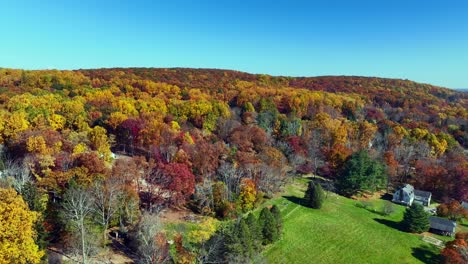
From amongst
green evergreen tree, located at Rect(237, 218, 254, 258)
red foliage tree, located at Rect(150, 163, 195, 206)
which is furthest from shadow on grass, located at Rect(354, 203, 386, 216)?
green evergreen tree, located at Rect(237, 218, 254, 258)

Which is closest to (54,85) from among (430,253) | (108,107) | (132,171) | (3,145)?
(108,107)

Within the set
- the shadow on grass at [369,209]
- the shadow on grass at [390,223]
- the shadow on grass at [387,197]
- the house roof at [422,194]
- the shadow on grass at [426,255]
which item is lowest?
the shadow on grass at [426,255]

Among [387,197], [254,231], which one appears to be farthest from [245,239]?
[387,197]

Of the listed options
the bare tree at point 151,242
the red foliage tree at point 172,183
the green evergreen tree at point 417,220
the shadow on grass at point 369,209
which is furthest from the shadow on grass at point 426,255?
the bare tree at point 151,242

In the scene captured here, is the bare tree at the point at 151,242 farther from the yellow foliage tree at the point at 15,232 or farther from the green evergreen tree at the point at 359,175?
the green evergreen tree at the point at 359,175

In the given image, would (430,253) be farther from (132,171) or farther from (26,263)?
(26,263)
